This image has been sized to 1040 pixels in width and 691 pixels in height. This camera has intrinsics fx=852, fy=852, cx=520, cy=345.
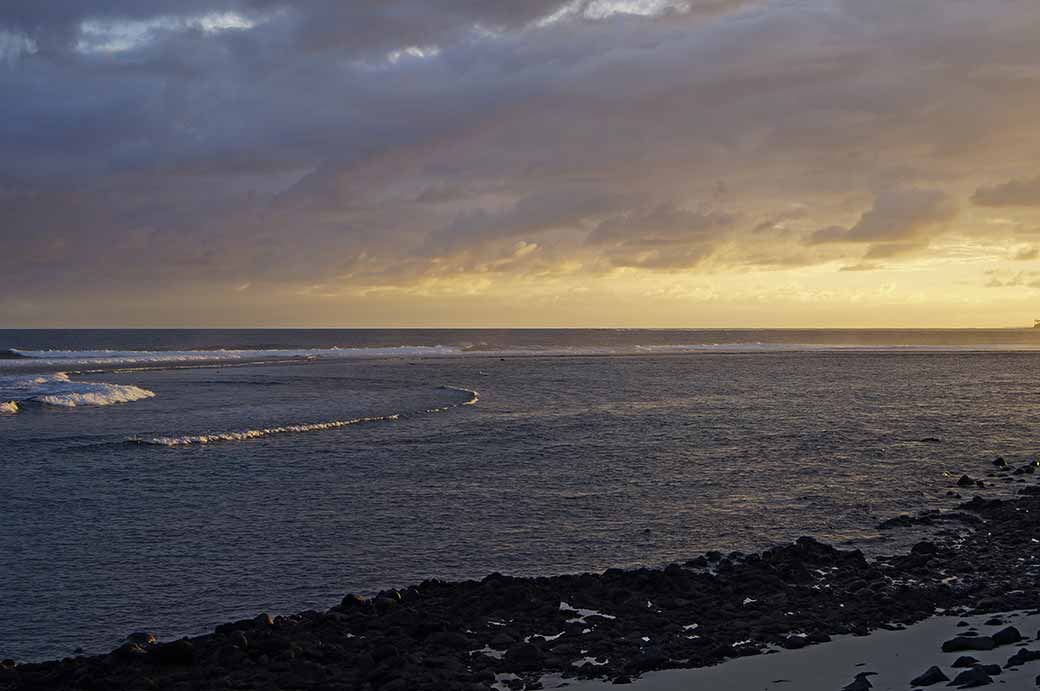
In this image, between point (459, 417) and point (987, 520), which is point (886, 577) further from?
point (459, 417)

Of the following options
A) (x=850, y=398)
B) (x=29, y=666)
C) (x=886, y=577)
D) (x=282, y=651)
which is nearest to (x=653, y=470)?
(x=886, y=577)

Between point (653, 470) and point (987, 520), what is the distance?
10187mm

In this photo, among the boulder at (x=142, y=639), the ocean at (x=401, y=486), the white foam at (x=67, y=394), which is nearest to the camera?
the boulder at (x=142, y=639)

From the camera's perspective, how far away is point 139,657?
37.9ft

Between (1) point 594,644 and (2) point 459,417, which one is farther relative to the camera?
(2) point 459,417

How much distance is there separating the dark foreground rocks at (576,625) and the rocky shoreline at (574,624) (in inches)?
1.2

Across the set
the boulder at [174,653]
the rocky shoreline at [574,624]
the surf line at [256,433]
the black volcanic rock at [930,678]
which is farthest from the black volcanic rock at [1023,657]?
the surf line at [256,433]

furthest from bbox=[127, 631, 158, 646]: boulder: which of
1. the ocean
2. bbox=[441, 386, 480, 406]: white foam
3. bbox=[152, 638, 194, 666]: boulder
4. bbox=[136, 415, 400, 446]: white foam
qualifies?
bbox=[441, 386, 480, 406]: white foam

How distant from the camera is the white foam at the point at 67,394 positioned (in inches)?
1986

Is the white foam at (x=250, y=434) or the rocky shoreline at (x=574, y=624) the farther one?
the white foam at (x=250, y=434)

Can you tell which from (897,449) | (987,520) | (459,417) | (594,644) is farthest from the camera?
(459,417)

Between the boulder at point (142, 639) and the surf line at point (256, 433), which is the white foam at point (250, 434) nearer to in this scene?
the surf line at point (256, 433)

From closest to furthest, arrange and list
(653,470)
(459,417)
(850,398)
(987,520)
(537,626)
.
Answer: (537,626) → (987,520) → (653,470) → (459,417) → (850,398)

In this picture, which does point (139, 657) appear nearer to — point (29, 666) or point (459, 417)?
point (29, 666)
